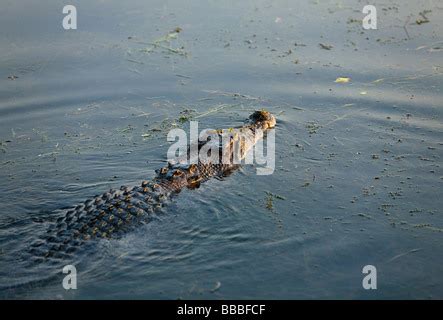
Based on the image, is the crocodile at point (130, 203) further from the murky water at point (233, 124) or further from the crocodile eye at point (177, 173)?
the murky water at point (233, 124)

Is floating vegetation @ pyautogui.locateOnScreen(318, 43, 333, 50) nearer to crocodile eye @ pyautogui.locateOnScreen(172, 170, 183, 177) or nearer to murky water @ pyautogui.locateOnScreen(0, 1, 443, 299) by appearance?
murky water @ pyautogui.locateOnScreen(0, 1, 443, 299)

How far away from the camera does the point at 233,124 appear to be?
10016mm

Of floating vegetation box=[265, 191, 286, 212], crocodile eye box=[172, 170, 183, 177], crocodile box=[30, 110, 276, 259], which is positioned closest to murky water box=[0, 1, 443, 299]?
floating vegetation box=[265, 191, 286, 212]

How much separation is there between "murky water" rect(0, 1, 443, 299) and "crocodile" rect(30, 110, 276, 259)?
0.64 feet

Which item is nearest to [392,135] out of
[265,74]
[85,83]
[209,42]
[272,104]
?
[272,104]

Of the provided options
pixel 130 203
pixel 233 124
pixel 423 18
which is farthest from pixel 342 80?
pixel 130 203

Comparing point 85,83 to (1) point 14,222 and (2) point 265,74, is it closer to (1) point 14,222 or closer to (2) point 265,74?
(2) point 265,74

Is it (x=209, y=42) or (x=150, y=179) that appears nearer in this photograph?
(x=150, y=179)

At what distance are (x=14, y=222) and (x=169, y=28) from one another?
7.23m

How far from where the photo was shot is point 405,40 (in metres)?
12.6

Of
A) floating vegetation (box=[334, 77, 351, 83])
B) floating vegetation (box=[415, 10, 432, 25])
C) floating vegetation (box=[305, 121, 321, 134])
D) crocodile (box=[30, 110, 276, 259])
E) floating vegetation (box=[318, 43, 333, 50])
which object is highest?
floating vegetation (box=[415, 10, 432, 25])

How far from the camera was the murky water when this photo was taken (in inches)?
245

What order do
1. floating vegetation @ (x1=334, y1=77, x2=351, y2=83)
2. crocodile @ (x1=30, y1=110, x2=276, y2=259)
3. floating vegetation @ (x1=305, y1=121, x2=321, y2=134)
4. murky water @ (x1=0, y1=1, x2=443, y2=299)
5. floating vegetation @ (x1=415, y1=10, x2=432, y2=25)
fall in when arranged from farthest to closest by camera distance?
floating vegetation @ (x1=415, y1=10, x2=432, y2=25)
floating vegetation @ (x1=334, y1=77, x2=351, y2=83)
floating vegetation @ (x1=305, y1=121, x2=321, y2=134)
crocodile @ (x1=30, y1=110, x2=276, y2=259)
murky water @ (x1=0, y1=1, x2=443, y2=299)

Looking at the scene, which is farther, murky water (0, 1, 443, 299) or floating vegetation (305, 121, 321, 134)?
floating vegetation (305, 121, 321, 134)
